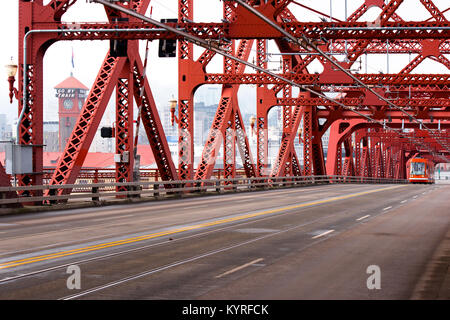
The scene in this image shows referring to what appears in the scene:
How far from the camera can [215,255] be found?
41.8ft

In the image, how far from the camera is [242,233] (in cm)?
1666

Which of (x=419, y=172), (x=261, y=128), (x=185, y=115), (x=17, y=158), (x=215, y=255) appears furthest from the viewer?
(x=419, y=172)

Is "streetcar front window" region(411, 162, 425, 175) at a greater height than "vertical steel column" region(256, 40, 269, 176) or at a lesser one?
lesser

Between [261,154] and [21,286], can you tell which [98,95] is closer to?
[21,286]

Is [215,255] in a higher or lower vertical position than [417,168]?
lower

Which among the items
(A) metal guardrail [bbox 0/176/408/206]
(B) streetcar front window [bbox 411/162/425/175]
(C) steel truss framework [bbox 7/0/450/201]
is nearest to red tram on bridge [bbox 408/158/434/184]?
(B) streetcar front window [bbox 411/162/425/175]

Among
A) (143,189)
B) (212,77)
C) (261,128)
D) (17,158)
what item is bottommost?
(143,189)

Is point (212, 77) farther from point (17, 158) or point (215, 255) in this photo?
point (215, 255)

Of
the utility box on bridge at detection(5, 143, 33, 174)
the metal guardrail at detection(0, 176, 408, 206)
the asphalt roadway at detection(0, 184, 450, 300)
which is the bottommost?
the asphalt roadway at detection(0, 184, 450, 300)

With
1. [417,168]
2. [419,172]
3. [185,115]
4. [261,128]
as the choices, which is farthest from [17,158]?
[417,168]

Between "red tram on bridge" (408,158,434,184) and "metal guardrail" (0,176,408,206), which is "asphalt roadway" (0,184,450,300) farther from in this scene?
"red tram on bridge" (408,158,434,184)

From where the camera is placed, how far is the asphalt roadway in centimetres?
930

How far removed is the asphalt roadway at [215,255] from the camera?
9.30 meters
